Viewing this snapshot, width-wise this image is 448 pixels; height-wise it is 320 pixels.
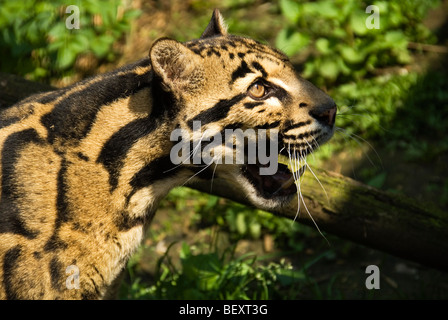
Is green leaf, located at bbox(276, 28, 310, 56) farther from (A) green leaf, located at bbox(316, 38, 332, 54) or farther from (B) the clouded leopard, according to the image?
(B) the clouded leopard

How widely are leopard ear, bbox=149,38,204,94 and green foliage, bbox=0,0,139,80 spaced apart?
4220 millimetres

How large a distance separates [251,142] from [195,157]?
1.40 feet

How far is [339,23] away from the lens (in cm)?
910

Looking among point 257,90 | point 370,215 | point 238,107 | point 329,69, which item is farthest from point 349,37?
point 238,107

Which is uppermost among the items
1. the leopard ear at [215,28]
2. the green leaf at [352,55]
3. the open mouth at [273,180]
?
the leopard ear at [215,28]

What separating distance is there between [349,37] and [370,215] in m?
4.28

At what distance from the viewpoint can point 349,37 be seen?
919 cm

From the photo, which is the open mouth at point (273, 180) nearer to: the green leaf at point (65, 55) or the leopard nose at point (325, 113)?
the leopard nose at point (325, 113)

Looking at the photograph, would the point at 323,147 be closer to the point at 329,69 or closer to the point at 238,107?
the point at 329,69

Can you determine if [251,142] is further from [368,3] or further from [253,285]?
[368,3]

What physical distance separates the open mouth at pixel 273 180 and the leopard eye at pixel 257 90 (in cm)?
58

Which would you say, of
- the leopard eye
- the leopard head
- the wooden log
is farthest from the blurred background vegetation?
the leopard eye

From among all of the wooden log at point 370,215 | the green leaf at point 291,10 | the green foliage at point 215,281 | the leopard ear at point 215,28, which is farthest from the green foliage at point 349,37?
the leopard ear at point 215,28

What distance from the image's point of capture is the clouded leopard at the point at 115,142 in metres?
4.37
